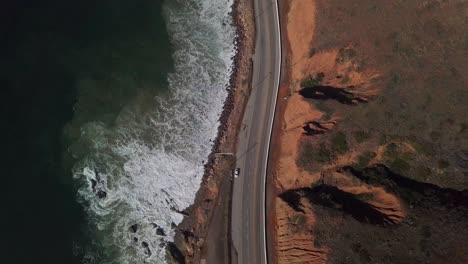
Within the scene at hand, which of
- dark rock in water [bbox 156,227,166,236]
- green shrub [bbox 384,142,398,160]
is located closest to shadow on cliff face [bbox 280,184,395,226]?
green shrub [bbox 384,142,398,160]

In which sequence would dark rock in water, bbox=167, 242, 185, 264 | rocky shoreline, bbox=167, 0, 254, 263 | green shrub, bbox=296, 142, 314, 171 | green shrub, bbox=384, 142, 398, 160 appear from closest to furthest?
green shrub, bbox=384, 142, 398, 160
green shrub, bbox=296, 142, 314, 171
dark rock in water, bbox=167, 242, 185, 264
rocky shoreline, bbox=167, 0, 254, 263

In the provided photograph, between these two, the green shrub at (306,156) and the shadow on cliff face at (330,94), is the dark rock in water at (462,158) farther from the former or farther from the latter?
the green shrub at (306,156)

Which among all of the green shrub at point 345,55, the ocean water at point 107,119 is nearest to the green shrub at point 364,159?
the green shrub at point 345,55

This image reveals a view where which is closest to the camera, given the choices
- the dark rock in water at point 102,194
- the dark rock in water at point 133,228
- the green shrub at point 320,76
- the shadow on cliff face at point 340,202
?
the shadow on cliff face at point 340,202

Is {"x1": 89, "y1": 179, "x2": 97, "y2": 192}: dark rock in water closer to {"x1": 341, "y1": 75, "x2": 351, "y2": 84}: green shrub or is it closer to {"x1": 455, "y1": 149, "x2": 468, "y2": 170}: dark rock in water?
{"x1": 341, "y1": 75, "x2": 351, "y2": 84}: green shrub

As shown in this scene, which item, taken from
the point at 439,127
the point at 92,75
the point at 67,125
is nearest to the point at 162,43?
the point at 92,75

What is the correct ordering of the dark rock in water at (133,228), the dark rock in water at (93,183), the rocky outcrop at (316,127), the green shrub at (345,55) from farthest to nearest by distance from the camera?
the dark rock in water at (93,183)
the dark rock in water at (133,228)
the green shrub at (345,55)
the rocky outcrop at (316,127)

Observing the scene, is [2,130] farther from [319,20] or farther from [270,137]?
[319,20]

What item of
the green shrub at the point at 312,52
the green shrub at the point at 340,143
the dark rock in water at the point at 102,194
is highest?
the green shrub at the point at 312,52
